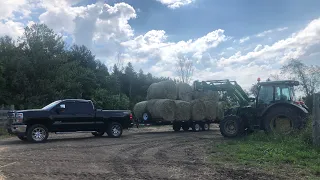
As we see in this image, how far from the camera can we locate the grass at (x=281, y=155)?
9.00 metres

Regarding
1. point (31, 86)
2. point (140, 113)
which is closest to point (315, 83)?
point (140, 113)

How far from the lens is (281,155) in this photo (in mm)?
10609

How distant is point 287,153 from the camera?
11.0m

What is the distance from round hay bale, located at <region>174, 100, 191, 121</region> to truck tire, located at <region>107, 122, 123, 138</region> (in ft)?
19.7

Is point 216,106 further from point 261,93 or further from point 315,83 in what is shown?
point 315,83

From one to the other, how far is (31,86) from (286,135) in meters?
24.6

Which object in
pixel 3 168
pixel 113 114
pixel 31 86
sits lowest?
pixel 3 168

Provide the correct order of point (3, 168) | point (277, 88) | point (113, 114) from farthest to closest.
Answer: point (113, 114)
point (277, 88)
point (3, 168)

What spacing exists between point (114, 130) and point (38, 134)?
3.94 m

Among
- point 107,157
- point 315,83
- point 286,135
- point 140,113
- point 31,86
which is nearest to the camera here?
point 107,157

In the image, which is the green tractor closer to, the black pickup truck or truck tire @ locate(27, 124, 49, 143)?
the black pickup truck

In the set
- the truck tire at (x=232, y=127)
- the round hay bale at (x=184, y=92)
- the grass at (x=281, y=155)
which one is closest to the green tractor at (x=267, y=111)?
the truck tire at (x=232, y=127)

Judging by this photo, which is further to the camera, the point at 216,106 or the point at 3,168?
the point at 216,106

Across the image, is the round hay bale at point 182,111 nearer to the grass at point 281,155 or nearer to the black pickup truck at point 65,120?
the black pickup truck at point 65,120
